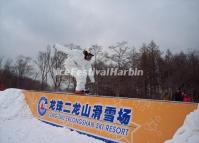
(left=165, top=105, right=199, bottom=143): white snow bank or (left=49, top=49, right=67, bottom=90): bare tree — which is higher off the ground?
(left=49, top=49, right=67, bottom=90): bare tree

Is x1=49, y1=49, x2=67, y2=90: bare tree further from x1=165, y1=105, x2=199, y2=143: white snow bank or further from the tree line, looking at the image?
x1=165, y1=105, x2=199, y2=143: white snow bank

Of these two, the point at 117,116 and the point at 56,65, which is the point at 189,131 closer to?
the point at 117,116

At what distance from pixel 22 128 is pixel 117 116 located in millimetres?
4000

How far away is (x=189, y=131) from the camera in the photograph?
199 inches

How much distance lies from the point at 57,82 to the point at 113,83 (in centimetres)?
1423

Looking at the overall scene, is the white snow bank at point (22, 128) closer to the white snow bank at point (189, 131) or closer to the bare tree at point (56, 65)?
the white snow bank at point (189, 131)

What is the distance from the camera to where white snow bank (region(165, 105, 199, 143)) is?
4.96 meters

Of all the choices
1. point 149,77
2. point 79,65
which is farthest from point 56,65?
point 79,65

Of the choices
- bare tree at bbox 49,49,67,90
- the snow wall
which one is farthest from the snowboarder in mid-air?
bare tree at bbox 49,49,67,90

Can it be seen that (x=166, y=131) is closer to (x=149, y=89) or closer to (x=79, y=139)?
(x=79, y=139)

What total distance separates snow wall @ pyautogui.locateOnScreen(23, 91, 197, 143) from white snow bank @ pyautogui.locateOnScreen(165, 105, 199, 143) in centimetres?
12

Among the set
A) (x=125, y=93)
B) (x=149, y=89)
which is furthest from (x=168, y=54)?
(x=125, y=93)

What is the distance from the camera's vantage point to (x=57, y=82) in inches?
1859

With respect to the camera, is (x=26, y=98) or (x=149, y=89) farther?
(x=149, y=89)
